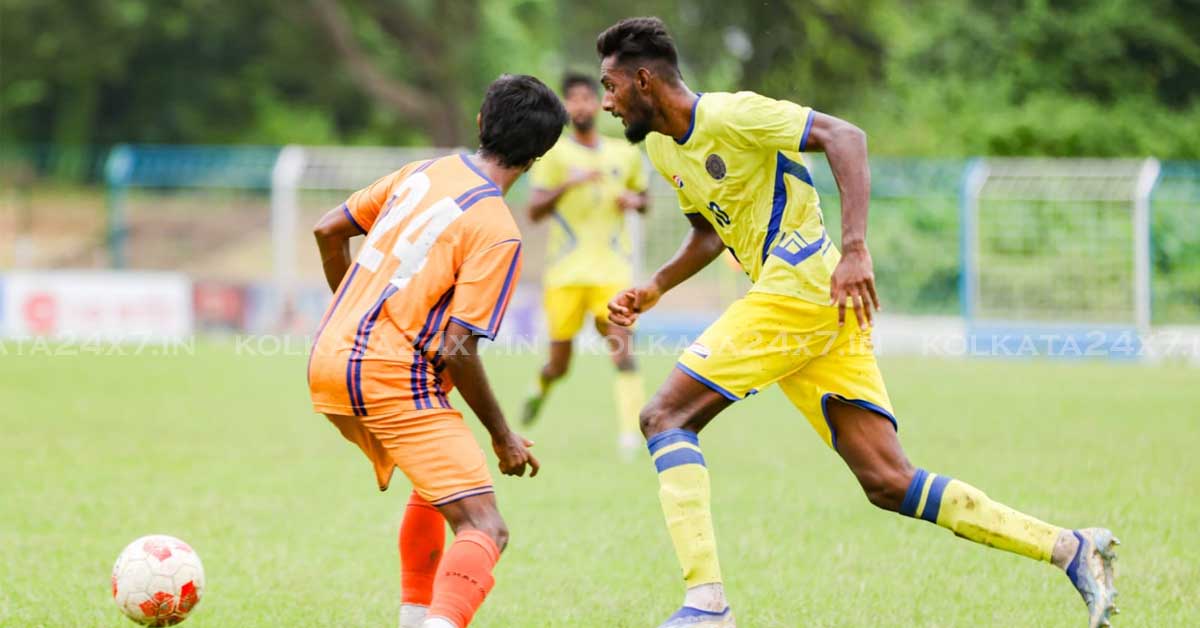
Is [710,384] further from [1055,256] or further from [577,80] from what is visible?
[1055,256]

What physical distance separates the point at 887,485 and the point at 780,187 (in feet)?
3.55

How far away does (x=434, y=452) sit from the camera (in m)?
4.05

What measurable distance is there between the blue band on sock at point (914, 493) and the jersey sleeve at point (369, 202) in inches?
78.5

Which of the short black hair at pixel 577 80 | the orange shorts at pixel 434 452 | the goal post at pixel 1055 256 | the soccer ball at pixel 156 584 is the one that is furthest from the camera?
the goal post at pixel 1055 256

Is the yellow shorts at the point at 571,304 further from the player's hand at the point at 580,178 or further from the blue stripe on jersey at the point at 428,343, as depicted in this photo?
the blue stripe on jersey at the point at 428,343

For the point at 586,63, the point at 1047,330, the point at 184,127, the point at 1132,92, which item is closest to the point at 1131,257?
the point at 1047,330

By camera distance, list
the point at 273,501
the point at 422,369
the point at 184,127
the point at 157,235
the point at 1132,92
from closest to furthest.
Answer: the point at 422,369 → the point at 273,501 → the point at 1132,92 → the point at 157,235 → the point at 184,127

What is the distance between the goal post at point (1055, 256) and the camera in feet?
63.1

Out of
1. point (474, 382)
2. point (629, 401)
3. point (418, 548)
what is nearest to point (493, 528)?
point (474, 382)

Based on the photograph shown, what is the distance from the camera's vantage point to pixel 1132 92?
25312mm

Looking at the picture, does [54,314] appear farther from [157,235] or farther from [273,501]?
[273,501]

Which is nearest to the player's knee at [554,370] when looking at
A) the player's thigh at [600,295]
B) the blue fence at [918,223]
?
the player's thigh at [600,295]

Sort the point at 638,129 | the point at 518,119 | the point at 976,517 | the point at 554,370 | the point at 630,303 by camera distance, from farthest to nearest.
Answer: the point at 554,370 → the point at 630,303 → the point at 638,129 → the point at 976,517 → the point at 518,119

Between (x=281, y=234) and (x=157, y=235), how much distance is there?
20.6 ft
